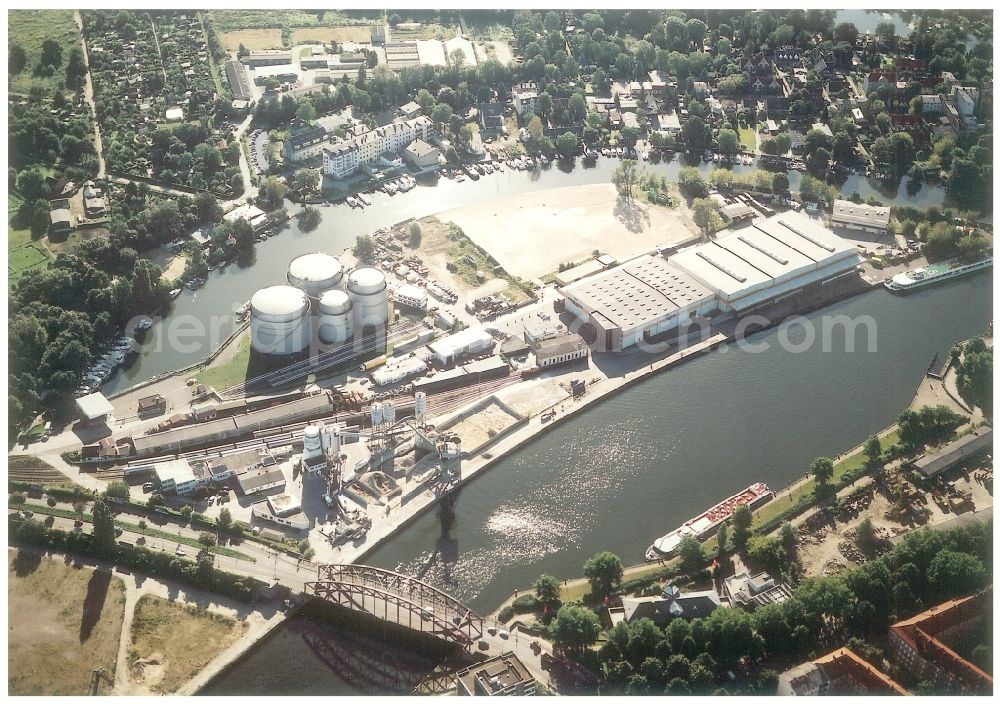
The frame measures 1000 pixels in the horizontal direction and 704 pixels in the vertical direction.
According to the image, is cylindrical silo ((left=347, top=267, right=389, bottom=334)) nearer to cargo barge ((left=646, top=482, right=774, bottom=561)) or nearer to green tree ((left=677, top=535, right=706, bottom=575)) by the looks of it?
cargo barge ((left=646, top=482, right=774, bottom=561))

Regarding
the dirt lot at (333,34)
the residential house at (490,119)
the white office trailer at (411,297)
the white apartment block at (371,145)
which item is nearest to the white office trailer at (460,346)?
the white office trailer at (411,297)

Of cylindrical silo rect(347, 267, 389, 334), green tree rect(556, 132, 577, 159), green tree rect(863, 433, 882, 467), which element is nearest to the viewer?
green tree rect(863, 433, 882, 467)

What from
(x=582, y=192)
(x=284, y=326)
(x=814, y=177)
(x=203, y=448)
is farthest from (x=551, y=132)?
(x=203, y=448)

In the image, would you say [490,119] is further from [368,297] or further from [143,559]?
[143,559]

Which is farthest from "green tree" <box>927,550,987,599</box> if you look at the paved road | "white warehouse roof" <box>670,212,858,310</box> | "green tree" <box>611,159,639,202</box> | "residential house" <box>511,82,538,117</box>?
the paved road

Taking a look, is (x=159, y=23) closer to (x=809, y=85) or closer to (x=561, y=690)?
(x=809, y=85)
